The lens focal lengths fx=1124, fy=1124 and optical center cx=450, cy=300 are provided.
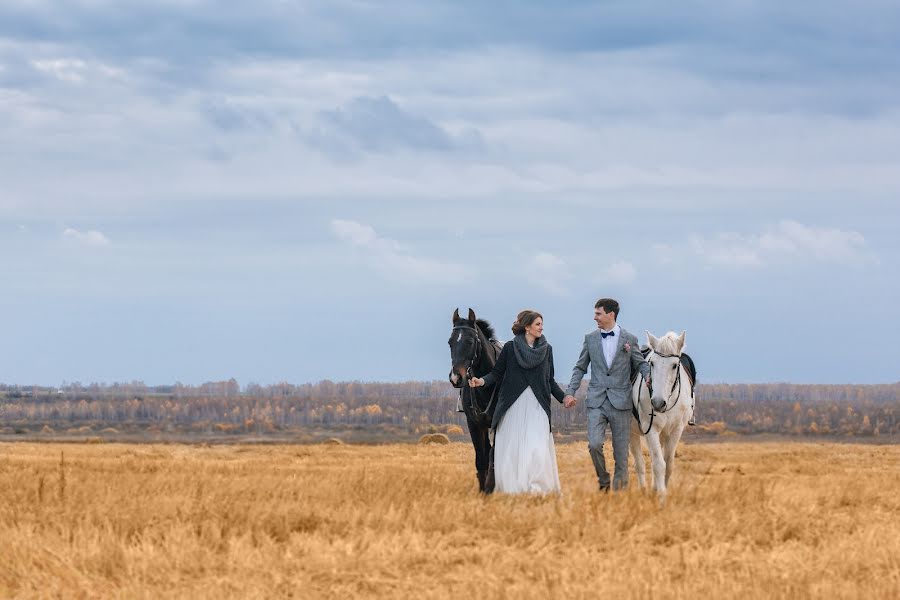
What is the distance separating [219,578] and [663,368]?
647 cm

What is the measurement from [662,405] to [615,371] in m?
0.68

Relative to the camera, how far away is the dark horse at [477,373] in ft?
45.0

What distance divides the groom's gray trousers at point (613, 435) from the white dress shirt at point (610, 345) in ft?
1.64

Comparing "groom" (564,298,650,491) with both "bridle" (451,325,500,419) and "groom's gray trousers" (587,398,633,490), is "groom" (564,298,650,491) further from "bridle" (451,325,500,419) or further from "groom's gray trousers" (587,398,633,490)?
"bridle" (451,325,500,419)

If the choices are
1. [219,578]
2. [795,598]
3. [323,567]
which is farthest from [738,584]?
[219,578]

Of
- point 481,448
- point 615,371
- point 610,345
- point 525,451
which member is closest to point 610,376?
point 615,371

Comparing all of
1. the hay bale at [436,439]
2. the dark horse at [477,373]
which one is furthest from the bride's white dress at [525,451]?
the hay bale at [436,439]

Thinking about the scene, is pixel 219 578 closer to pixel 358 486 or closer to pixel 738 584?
pixel 738 584

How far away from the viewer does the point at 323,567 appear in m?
9.14

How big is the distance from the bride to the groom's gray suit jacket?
433 millimetres

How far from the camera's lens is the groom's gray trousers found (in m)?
13.5

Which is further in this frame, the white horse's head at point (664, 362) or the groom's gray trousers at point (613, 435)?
the groom's gray trousers at point (613, 435)

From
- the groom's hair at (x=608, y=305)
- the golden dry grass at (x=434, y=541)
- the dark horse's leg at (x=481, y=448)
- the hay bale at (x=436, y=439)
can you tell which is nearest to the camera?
the golden dry grass at (x=434, y=541)

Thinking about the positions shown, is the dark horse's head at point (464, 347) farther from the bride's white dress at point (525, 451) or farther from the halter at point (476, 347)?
the bride's white dress at point (525, 451)
